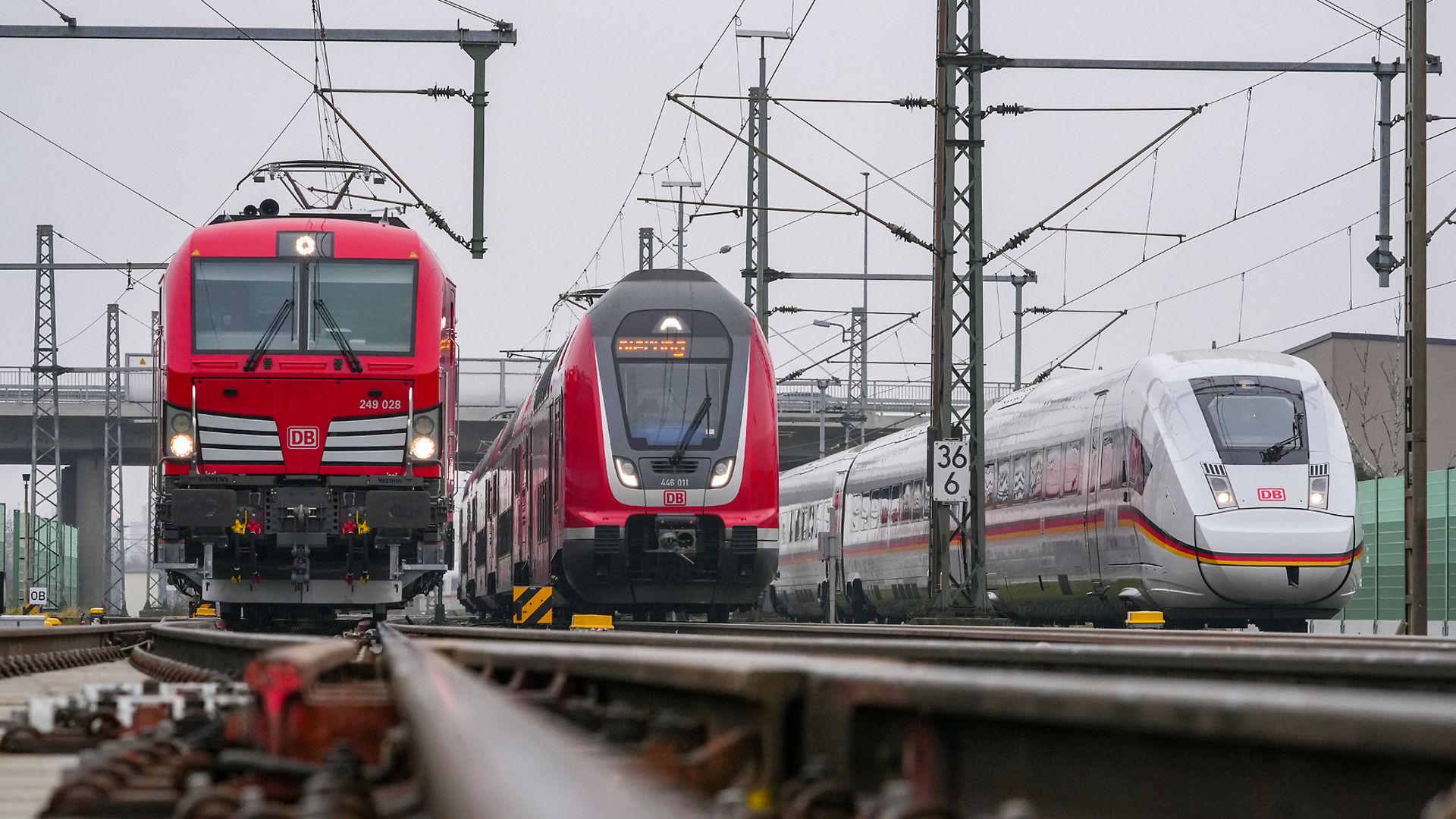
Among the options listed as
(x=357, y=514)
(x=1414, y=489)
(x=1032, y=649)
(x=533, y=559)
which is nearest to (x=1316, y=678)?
(x=1032, y=649)

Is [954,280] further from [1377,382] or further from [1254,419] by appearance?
[1377,382]

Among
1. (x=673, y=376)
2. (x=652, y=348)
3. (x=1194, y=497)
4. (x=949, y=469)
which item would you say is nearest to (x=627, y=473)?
(x=673, y=376)

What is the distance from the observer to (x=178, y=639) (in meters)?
12.0

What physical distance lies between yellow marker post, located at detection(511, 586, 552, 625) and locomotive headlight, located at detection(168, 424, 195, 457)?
16.0 feet

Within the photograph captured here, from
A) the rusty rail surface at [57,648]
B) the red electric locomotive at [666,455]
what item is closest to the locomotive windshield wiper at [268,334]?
the rusty rail surface at [57,648]

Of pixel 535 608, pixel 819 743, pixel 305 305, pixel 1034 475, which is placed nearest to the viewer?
pixel 819 743

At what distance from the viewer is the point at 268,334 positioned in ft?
52.8

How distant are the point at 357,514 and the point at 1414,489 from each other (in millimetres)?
10633

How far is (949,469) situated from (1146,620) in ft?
9.74

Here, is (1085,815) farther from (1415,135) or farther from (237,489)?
(1415,135)

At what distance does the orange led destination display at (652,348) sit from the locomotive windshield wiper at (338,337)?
2.93 m

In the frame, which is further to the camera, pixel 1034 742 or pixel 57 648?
pixel 57 648

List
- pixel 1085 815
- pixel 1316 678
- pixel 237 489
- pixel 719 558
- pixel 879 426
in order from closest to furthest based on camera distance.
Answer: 1. pixel 1085 815
2. pixel 1316 678
3. pixel 237 489
4. pixel 719 558
5. pixel 879 426

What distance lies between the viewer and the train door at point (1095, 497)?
69.2 feet
